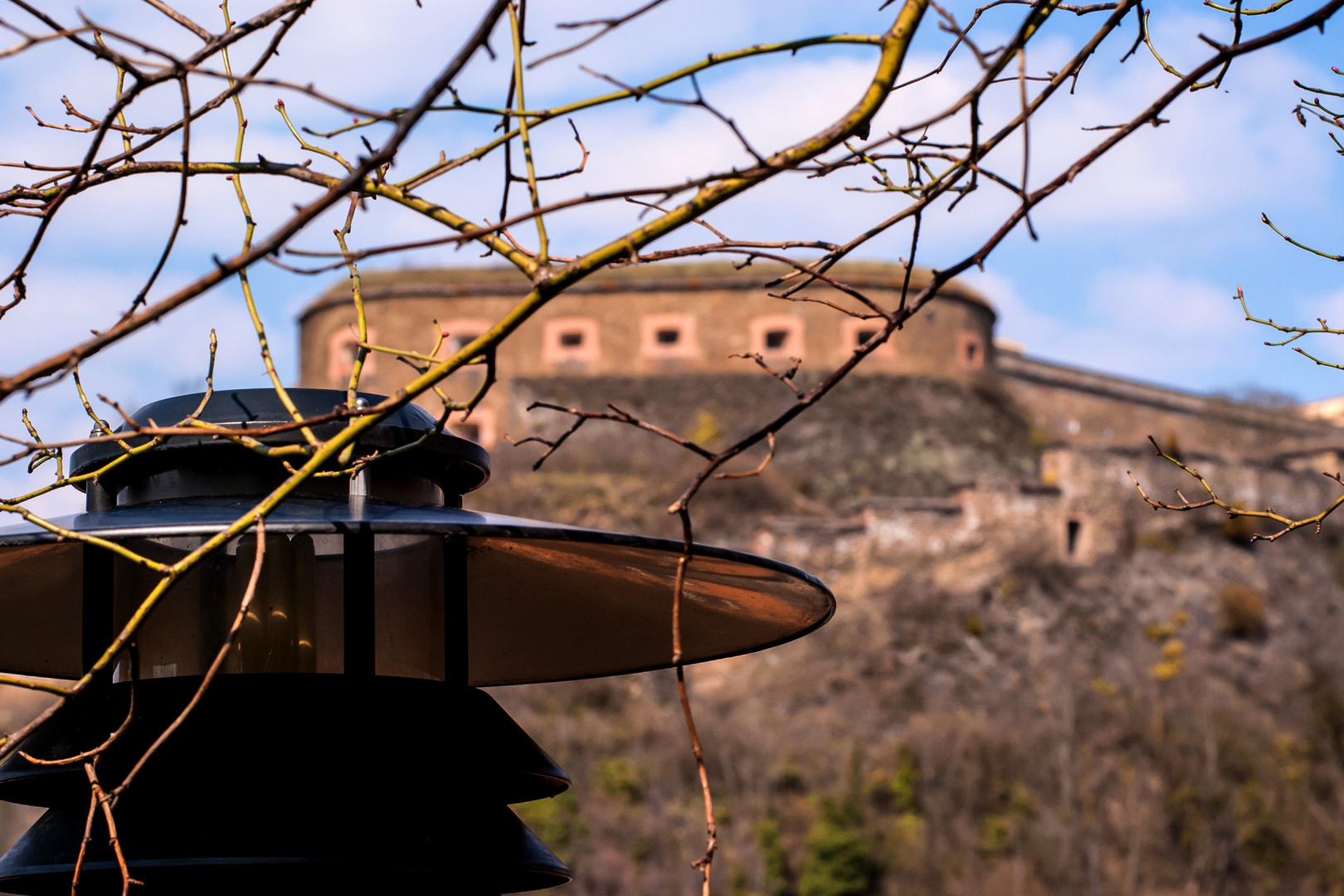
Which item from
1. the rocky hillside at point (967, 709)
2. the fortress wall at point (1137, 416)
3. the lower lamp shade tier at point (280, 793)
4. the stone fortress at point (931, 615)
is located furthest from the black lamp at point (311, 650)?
the fortress wall at point (1137, 416)

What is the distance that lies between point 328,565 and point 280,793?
0.35m

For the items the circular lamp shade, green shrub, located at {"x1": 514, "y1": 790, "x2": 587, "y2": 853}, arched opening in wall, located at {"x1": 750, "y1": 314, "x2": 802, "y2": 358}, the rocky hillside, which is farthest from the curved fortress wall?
the circular lamp shade

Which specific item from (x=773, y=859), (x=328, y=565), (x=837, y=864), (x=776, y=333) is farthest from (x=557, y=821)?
(x=328, y=565)

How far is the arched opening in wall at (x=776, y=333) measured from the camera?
3036 cm

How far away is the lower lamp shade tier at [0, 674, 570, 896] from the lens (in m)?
1.76

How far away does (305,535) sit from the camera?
2.01 metres

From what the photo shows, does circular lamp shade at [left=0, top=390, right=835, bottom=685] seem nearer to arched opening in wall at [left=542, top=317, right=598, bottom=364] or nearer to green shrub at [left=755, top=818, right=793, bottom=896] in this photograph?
green shrub at [left=755, top=818, right=793, bottom=896]

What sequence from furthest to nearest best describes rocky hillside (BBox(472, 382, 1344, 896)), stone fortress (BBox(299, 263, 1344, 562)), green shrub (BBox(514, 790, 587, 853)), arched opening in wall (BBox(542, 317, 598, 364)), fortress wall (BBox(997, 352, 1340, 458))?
fortress wall (BBox(997, 352, 1340, 458))
arched opening in wall (BBox(542, 317, 598, 364))
stone fortress (BBox(299, 263, 1344, 562))
rocky hillside (BBox(472, 382, 1344, 896))
green shrub (BBox(514, 790, 587, 853))

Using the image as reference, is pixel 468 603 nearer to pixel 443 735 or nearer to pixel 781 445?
pixel 443 735

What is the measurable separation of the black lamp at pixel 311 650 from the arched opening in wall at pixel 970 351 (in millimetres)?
29367

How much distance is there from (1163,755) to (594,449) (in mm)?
12046

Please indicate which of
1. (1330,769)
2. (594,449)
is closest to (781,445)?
(594,449)

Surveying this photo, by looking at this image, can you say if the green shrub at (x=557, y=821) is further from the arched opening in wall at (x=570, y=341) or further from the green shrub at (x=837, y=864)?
the arched opening in wall at (x=570, y=341)

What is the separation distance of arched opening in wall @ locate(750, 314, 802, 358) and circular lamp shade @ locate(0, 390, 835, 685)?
92.3ft
